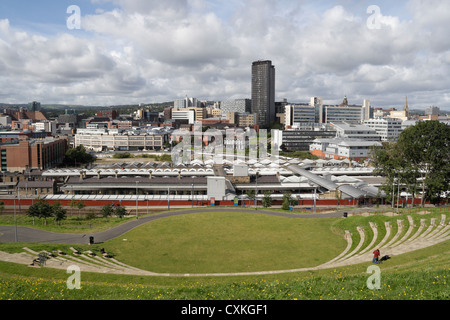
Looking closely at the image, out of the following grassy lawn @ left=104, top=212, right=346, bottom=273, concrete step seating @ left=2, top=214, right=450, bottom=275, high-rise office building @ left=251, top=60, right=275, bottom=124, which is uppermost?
high-rise office building @ left=251, top=60, right=275, bottom=124

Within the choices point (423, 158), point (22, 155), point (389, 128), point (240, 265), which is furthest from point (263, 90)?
point (240, 265)

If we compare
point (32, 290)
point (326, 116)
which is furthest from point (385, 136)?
point (32, 290)

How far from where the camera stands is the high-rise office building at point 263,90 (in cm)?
18138

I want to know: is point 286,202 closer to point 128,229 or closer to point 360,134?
point 128,229

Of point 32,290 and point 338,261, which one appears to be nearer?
point 32,290

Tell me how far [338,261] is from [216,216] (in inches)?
535

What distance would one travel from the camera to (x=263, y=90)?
597 feet

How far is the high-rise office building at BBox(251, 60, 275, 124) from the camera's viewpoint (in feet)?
595

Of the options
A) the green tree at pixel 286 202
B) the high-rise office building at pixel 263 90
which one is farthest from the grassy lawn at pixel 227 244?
the high-rise office building at pixel 263 90

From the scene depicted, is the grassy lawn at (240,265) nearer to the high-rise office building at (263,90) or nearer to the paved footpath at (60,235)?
the paved footpath at (60,235)

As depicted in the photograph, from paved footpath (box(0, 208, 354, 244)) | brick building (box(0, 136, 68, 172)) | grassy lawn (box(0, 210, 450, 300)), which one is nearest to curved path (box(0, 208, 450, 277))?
paved footpath (box(0, 208, 354, 244))

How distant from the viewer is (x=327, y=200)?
138 ft

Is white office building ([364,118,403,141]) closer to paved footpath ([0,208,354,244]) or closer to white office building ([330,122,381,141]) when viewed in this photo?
white office building ([330,122,381,141])
